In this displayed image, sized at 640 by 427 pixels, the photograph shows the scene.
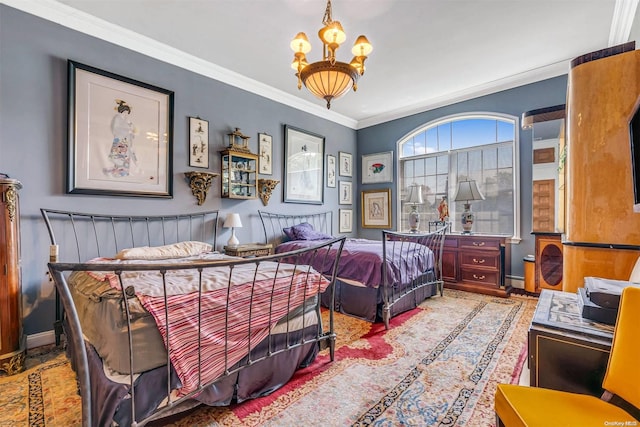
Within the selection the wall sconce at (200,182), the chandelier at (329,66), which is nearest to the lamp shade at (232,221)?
the wall sconce at (200,182)

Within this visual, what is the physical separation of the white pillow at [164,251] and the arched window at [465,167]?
367 centimetres

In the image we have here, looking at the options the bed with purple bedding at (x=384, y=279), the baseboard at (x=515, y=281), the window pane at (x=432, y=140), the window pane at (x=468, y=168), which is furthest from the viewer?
the window pane at (x=432, y=140)

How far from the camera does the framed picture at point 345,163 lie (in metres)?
5.65

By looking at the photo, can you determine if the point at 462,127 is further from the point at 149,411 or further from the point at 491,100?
the point at 149,411

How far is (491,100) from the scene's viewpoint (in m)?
4.35

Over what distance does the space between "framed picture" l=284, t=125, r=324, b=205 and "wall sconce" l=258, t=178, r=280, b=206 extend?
0.33 metres

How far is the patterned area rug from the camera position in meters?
1.56

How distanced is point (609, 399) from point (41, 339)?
12.3ft

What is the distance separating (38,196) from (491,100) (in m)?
5.56

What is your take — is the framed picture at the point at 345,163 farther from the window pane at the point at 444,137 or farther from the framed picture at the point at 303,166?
the window pane at the point at 444,137

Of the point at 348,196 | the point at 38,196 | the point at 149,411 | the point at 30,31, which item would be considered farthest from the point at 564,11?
the point at 38,196

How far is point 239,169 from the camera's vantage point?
384 cm

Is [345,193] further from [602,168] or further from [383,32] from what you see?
[602,168]

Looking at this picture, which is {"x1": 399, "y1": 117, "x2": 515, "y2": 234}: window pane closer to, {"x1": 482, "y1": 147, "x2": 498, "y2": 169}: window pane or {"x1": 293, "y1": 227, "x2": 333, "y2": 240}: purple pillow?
{"x1": 482, "y1": 147, "x2": 498, "y2": 169}: window pane
